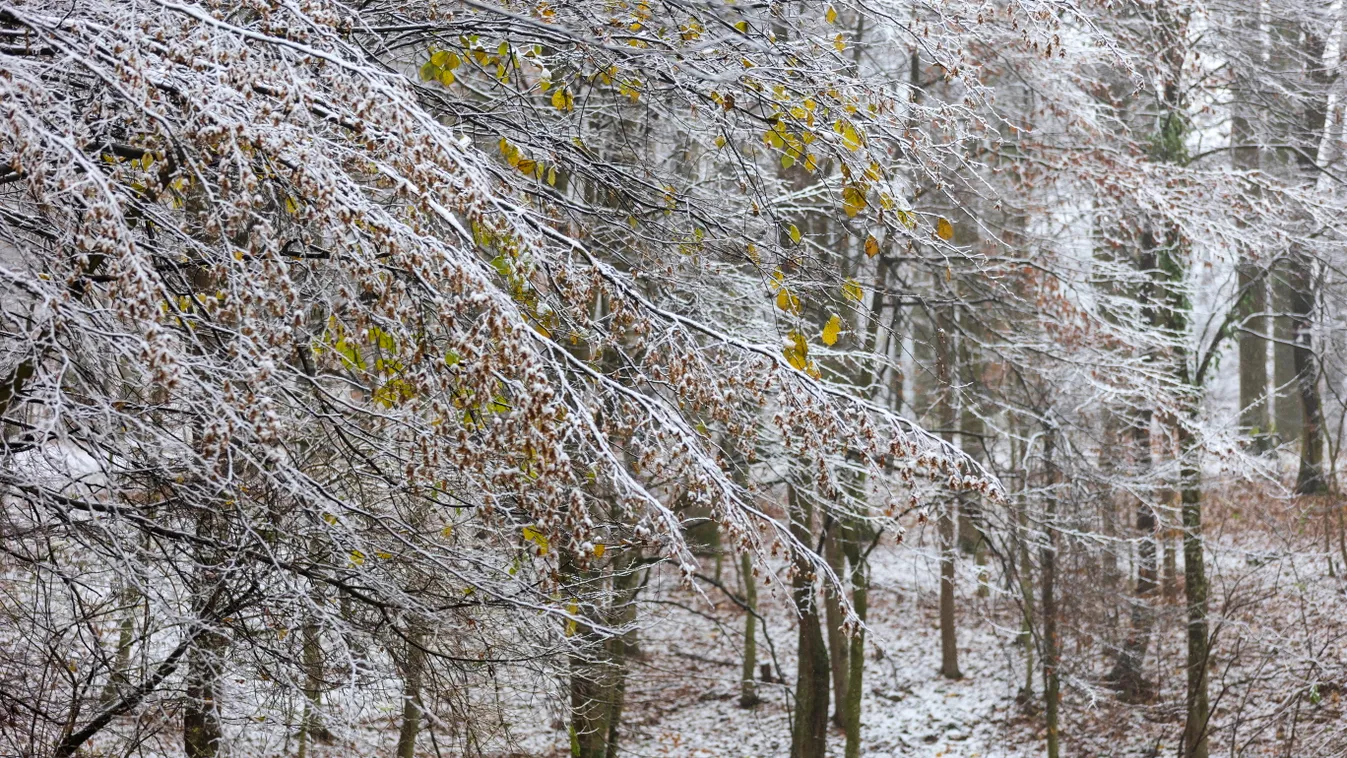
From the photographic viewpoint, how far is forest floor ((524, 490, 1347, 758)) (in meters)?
10.8

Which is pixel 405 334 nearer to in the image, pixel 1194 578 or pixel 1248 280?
pixel 1194 578

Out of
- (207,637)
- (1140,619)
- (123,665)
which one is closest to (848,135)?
(207,637)

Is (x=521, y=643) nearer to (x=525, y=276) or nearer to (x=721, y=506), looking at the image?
(x=721, y=506)

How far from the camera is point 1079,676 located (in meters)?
11.9

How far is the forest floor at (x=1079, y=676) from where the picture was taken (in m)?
10.8

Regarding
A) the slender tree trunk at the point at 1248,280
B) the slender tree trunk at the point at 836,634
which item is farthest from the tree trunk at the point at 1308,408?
the slender tree trunk at the point at 836,634

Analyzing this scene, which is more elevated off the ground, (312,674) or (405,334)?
(405,334)

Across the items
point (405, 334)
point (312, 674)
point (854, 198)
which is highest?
point (854, 198)

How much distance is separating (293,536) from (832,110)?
2.85 m

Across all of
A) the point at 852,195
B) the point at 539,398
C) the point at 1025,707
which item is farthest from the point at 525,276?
the point at 1025,707

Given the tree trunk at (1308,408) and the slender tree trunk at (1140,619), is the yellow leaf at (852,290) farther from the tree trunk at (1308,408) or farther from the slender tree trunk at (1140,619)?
the tree trunk at (1308,408)

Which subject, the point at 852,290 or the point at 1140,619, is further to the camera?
the point at 1140,619

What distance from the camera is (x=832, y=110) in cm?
427

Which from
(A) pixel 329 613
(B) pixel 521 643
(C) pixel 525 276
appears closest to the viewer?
(C) pixel 525 276
